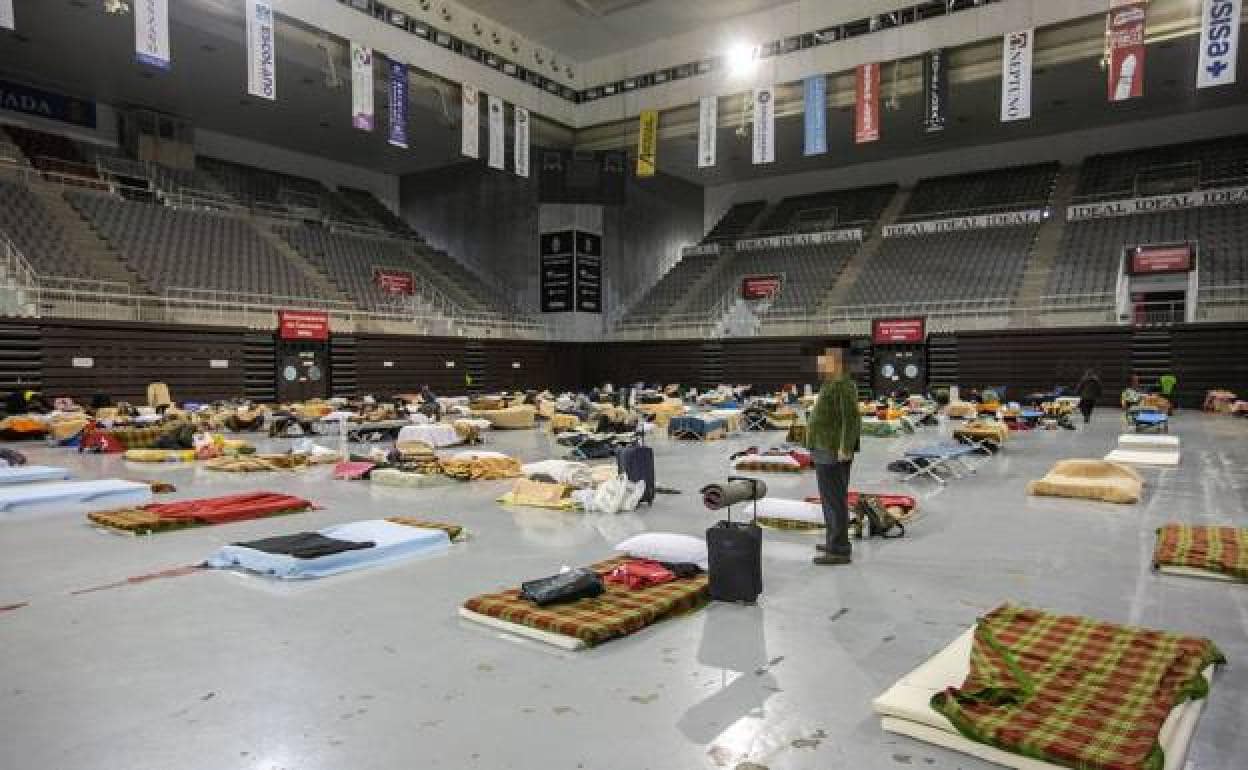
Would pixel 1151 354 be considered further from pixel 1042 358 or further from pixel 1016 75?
pixel 1016 75

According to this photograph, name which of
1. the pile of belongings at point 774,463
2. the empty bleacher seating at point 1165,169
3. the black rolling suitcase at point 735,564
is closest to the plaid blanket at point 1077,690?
the black rolling suitcase at point 735,564

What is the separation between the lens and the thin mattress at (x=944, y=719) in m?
2.31

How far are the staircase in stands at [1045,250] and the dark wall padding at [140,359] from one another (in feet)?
69.5

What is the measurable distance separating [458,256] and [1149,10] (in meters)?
22.7

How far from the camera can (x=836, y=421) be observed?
475 cm

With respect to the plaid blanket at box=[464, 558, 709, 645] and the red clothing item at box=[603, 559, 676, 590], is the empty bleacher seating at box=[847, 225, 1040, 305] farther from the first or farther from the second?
the plaid blanket at box=[464, 558, 709, 645]

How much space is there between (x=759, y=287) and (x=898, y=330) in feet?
20.4

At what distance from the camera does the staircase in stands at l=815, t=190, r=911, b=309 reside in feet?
84.7

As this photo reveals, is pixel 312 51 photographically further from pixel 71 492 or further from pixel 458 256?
pixel 71 492

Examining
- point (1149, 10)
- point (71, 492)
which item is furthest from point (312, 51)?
point (1149, 10)

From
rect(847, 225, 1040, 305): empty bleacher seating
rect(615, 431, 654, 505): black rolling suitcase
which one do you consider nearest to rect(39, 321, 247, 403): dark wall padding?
rect(615, 431, 654, 505): black rolling suitcase

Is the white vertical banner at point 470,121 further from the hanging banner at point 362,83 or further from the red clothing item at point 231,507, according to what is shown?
the red clothing item at point 231,507

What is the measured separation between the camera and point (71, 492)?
6.96m

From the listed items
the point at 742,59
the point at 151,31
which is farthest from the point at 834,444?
the point at 742,59
